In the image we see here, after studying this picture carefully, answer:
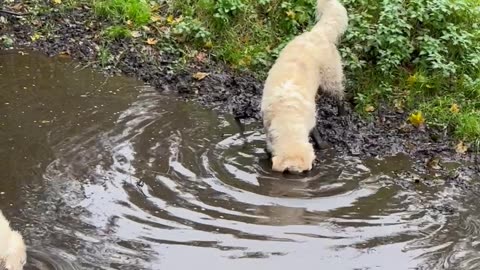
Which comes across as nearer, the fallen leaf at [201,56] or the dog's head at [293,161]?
the dog's head at [293,161]

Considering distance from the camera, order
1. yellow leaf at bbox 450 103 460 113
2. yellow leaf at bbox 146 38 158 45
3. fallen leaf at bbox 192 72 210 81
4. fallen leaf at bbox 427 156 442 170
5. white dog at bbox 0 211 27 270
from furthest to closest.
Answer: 1. yellow leaf at bbox 146 38 158 45
2. fallen leaf at bbox 192 72 210 81
3. yellow leaf at bbox 450 103 460 113
4. fallen leaf at bbox 427 156 442 170
5. white dog at bbox 0 211 27 270

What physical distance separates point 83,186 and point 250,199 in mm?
1444

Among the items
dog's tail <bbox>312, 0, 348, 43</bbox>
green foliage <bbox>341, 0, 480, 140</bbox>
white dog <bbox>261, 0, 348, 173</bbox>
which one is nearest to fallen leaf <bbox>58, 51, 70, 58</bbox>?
white dog <bbox>261, 0, 348, 173</bbox>

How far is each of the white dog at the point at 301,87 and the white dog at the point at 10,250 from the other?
249 cm

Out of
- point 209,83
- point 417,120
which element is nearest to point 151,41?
point 209,83

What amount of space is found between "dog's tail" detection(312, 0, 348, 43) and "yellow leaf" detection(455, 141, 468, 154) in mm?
1759

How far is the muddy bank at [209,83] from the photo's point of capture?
7.36m

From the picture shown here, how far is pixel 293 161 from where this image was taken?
20.7ft

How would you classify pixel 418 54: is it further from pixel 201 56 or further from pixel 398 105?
pixel 201 56

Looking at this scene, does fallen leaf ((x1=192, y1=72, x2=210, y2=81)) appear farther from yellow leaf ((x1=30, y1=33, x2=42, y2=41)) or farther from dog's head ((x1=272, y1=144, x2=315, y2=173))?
dog's head ((x1=272, y1=144, x2=315, y2=173))

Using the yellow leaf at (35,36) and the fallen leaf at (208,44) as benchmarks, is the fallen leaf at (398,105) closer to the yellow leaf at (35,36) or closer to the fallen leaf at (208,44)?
the fallen leaf at (208,44)

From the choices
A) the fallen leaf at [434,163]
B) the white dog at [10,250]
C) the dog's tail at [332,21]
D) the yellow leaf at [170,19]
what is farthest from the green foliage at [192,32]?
the white dog at [10,250]

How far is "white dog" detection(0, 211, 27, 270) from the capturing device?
4.49 m

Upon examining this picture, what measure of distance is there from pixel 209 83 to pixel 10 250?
14.5ft
